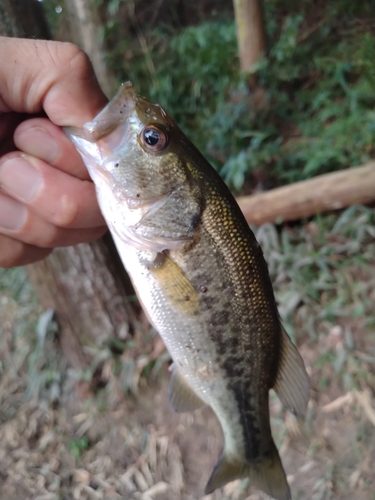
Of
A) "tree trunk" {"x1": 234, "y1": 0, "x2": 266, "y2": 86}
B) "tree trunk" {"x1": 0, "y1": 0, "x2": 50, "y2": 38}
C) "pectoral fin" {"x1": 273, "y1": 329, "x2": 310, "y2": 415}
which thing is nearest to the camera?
"pectoral fin" {"x1": 273, "y1": 329, "x2": 310, "y2": 415}

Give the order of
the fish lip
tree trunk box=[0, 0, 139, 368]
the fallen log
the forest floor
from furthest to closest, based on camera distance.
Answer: the fallen log, tree trunk box=[0, 0, 139, 368], the forest floor, the fish lip

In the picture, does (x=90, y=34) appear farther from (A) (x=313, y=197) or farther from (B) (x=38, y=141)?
(B) (x=38, y=141)

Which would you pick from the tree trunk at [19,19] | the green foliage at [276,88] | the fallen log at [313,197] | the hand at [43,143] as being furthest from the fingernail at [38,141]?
the green foliage at [276,88]

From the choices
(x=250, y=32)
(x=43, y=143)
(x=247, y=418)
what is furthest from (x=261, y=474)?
(x=250, y=32)

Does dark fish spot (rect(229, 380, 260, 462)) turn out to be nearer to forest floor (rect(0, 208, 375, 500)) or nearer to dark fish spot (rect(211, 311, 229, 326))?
dark fish spot (rect(211, 311, 229, 326))

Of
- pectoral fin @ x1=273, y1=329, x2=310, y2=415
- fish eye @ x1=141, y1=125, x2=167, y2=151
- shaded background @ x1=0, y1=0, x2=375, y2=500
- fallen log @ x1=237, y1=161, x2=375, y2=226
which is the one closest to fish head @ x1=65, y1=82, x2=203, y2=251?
fish eye @ x1=141, y1=125, x2=167, y2=151
